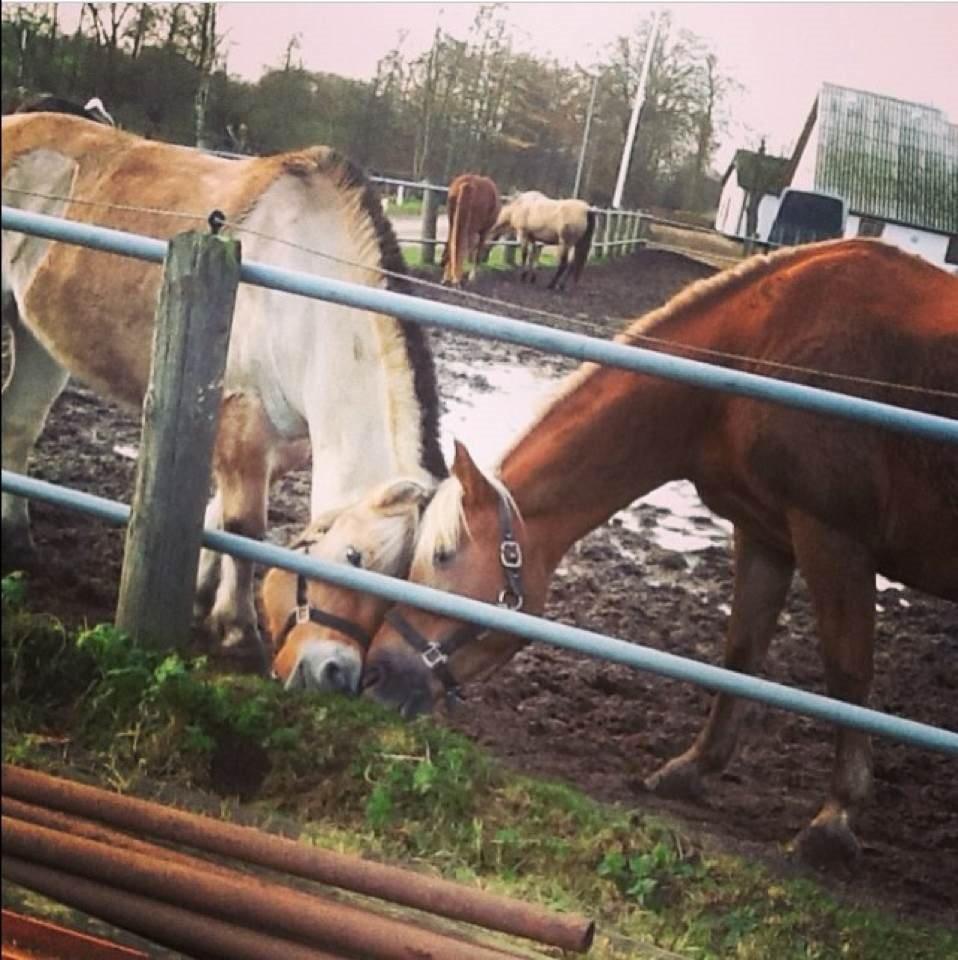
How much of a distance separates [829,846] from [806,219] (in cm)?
97

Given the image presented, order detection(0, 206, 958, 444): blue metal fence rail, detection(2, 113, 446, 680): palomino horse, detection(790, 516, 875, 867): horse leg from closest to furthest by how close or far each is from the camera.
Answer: detection(0, 206, 958, 444): blue metal fence rail → detection(790, 516, 875, 867): horse leg → detection(2, 113, 446, 680): palomino horse

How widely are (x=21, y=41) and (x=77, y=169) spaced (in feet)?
0.71

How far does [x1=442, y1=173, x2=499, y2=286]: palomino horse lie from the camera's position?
2176mm

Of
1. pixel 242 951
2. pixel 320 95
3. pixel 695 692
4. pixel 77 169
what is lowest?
pixel 242 951

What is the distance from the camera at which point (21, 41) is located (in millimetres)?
2258

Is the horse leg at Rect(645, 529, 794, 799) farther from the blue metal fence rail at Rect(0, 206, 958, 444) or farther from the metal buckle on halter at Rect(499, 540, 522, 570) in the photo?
the metal buckle on halter at Rect(499, 540, 522, 570)

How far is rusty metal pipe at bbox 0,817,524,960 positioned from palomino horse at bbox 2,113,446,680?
38cm

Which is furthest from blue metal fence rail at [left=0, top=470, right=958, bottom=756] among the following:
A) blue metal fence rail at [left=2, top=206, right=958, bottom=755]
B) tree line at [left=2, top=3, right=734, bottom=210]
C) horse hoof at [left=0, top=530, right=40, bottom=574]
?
tree line at [left=2, top=3, right=734, bottom=210]

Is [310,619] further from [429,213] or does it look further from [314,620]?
[429,213]

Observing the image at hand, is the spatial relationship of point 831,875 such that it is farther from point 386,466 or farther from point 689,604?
point 386,466

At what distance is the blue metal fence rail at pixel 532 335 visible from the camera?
202 centimetres

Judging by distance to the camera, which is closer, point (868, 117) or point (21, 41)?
point (868, 117)

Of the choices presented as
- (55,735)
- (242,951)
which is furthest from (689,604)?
(55,735)

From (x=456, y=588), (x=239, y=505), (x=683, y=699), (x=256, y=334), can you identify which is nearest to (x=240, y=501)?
(x=239, y=505)
